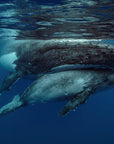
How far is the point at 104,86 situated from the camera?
7.12 metres

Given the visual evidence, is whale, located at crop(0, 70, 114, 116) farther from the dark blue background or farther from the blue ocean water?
the dark blue background

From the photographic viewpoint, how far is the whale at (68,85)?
6.75 metres

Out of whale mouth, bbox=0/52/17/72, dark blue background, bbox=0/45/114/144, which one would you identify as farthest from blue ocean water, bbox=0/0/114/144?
whale mouth, bbox=0/52/17/72

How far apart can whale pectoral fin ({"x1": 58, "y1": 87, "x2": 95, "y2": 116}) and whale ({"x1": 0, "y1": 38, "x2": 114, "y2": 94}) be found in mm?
1276

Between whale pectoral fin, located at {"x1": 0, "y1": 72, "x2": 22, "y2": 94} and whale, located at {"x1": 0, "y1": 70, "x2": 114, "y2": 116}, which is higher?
whale, located at {"x1": 0, "y1": 70, "x2": 114, "y2": 116}

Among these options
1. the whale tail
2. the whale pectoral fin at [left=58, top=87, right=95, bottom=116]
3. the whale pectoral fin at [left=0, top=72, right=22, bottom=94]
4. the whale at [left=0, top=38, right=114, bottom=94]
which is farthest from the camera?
the whale pectoral fin at [left=0, top=72, right=22, bottom=94]

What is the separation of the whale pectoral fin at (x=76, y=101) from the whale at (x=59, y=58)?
50.2 inches

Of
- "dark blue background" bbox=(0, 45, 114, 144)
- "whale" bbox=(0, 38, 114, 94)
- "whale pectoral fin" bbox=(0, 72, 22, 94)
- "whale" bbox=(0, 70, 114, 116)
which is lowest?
"dark blue background" bbox=(0, 45, 114, 144)

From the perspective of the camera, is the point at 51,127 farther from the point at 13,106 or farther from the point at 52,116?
the point at 13,106

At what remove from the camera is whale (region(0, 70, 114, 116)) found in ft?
22.1

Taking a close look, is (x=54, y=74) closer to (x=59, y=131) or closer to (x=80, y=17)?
(x=80, y=17)

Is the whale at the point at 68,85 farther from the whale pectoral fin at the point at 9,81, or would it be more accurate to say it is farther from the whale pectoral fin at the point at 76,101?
the whale pectoral fin at the point at 9,81

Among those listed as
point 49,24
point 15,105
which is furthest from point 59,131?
point 49,24

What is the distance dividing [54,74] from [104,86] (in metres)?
2.46
